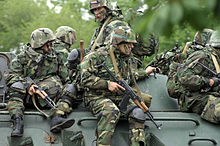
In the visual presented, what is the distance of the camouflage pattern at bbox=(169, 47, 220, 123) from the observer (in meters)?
6.48

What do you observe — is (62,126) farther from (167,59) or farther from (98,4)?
(167,59)

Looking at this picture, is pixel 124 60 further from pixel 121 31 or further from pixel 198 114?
pixel 198 114

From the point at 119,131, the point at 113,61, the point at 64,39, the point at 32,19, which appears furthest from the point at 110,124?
the point at 32,19

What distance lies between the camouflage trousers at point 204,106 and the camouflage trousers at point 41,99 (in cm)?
166

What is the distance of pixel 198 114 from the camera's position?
21.5ft

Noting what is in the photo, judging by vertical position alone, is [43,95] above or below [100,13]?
below

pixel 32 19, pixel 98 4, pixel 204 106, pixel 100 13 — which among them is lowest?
pixel 32 19

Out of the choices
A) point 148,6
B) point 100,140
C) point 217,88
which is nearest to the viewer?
point 148,6

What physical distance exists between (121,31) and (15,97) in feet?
5.65

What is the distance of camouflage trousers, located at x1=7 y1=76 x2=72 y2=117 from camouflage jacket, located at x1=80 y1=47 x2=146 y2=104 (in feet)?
1.23

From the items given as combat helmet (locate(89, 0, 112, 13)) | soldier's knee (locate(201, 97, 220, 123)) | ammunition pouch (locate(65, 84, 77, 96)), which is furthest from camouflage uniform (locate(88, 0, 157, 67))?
soldier's knee (locate(201, 97, 220, 123))

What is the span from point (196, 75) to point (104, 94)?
4.31 ft

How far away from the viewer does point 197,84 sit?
647 cm

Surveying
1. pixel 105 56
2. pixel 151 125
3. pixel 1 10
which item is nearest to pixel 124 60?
pixel 105 56
